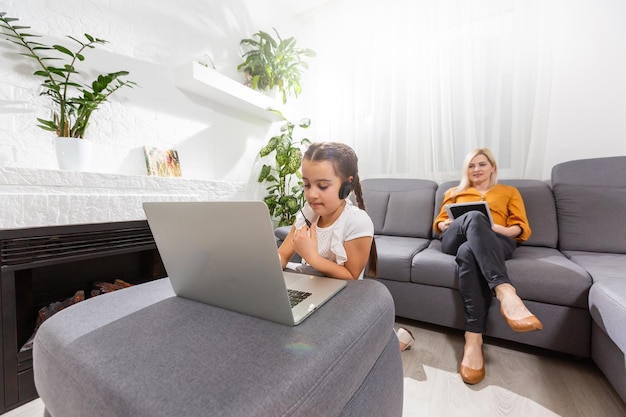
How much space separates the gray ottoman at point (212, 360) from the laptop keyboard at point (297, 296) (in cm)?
6

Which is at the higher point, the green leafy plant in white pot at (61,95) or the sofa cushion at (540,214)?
the green leafy plant in white pot at (61,95)

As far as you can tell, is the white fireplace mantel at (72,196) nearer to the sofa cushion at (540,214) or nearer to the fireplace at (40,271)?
the fireplace at (40,271)

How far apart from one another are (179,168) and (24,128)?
28.1 inches

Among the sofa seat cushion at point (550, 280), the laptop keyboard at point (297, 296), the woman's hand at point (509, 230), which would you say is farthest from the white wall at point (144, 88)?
the sofa seat cushion at point (550, 280)

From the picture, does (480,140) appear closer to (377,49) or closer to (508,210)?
(508,210)

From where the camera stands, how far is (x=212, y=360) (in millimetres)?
412

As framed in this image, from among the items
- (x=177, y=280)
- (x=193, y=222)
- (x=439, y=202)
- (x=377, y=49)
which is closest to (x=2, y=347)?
(x=177, y=280)

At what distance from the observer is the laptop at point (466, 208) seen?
4.64ft

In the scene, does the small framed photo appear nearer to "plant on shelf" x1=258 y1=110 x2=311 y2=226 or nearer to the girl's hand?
"plant on shelf" x1=258 y1=110 x2=311 y2=226

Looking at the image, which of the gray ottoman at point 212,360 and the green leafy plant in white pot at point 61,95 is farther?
the green leafy plant in white pot at point 61,95

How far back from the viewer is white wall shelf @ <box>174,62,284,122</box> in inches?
68.9

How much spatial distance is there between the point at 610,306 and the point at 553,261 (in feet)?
1.24

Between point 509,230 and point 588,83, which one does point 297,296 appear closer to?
point 509,230

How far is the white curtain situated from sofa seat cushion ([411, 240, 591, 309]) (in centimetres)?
106
